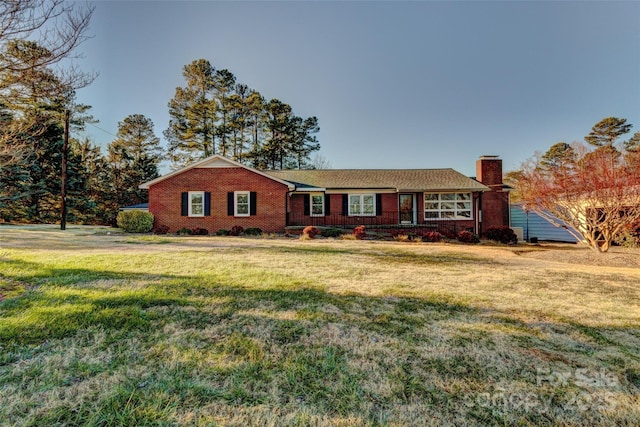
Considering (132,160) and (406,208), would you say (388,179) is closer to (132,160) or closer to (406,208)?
(406,208)

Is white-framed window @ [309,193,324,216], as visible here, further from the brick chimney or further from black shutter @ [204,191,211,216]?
the brick chimney

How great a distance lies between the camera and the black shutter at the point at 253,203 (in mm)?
16516

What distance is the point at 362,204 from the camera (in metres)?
18.0

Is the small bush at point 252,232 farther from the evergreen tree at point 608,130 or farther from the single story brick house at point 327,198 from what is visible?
the evergreen tree at point 608,130

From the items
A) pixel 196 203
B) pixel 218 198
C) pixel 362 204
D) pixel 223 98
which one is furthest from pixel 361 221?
pixel 223 98

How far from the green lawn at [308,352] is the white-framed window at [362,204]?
12839 mm

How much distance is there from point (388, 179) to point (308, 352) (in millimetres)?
17543

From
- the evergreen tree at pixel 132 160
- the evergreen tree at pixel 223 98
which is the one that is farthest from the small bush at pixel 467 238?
the evergreen tree at pixel 132 160

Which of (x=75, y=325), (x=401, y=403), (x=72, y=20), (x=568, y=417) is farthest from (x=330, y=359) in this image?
(x=72, y=20)

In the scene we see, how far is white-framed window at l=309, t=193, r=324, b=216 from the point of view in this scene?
58.9 ft

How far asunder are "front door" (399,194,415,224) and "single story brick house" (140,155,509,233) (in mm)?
48

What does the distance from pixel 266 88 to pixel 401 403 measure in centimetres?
3390

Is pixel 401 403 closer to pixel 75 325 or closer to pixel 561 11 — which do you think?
pixel 75 325

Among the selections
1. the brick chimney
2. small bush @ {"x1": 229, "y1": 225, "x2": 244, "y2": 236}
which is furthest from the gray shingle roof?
small bush @ {"x1": 229, "y1": 225, "x2": 244, "y2": 236}
